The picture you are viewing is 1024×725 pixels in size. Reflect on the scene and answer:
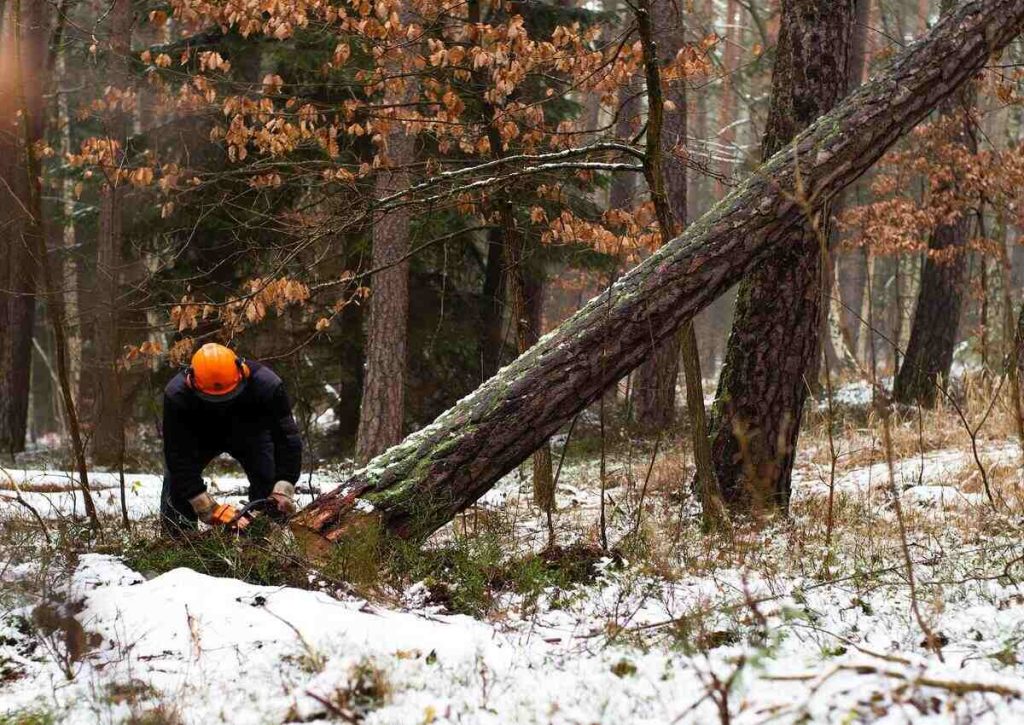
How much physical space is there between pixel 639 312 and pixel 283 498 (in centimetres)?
232

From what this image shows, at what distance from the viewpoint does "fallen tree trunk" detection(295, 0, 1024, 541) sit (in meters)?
4.55

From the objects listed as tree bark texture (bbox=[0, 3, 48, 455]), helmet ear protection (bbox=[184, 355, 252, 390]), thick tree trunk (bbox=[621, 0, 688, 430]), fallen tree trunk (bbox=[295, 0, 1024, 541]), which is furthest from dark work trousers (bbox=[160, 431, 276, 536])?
thick tree trunk (bbox=[621, 0, 688, 430])

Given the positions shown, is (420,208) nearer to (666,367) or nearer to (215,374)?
(215,374)

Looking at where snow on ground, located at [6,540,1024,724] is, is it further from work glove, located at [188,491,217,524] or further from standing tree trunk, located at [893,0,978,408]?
standing tree trunk, located at [893,0,978,408]

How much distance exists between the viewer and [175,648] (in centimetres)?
344

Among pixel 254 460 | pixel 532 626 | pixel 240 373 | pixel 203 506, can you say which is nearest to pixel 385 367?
pixel 254 460

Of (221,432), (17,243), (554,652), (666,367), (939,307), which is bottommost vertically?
(666,367)

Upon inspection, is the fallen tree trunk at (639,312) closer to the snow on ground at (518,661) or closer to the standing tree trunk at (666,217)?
the standing tree trunk at (666,217)

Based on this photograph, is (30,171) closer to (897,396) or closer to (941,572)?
(941,572)

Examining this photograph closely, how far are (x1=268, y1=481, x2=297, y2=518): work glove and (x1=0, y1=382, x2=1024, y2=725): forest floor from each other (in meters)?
0.49

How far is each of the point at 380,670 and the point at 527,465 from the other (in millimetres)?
7407

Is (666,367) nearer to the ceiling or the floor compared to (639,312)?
nearer to the floor

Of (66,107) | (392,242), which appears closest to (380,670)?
(392,242)

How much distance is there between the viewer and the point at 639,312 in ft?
15.1
